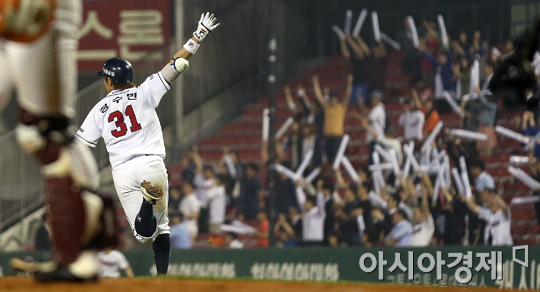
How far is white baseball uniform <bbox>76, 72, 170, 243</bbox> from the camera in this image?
25.4 ft

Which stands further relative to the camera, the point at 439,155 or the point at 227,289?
the point at 439,155

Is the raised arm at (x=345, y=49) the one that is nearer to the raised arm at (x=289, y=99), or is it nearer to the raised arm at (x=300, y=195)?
the raised arm at (x=289, y=99)

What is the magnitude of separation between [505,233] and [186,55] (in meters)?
6.03

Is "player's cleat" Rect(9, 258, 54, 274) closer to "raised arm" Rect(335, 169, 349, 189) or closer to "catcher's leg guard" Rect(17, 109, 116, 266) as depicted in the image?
"catcher's leg guard" Rect(17, 109, 116, 266)

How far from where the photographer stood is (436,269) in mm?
10875

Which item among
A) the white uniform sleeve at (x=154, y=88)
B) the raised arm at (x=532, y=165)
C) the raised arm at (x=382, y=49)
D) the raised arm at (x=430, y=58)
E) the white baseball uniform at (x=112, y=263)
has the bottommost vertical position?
the white baseball uniform at (x=112, y=263)

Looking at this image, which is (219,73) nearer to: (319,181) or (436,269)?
(319,181)

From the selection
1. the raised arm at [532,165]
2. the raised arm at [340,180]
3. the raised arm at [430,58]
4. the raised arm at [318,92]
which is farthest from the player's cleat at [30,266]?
the raised arm at [430,58]

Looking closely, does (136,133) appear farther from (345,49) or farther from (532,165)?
(345,49)

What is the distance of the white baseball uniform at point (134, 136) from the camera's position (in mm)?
7742

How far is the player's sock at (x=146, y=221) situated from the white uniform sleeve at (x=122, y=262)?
4.88 metres

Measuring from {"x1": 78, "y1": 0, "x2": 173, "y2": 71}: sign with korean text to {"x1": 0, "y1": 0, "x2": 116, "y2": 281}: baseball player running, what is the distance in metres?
13.4

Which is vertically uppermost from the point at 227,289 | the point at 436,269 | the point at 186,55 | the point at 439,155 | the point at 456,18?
the point at 456,18

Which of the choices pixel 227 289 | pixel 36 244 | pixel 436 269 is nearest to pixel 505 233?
pixel 436 269
